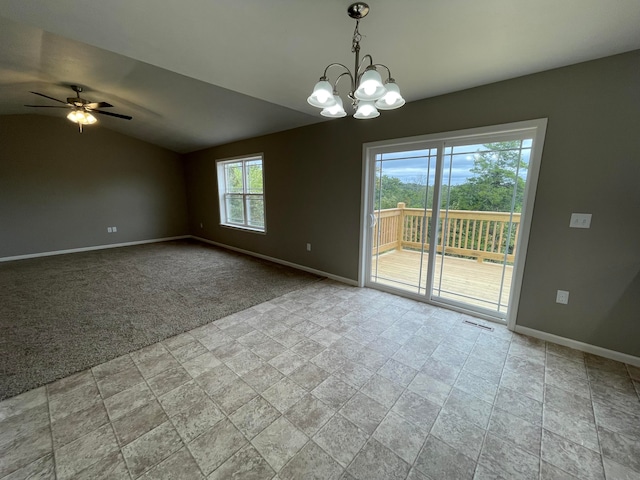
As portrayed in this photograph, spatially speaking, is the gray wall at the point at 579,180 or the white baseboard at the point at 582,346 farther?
the white baseboard at the point at 582,346

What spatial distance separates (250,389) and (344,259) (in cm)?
230

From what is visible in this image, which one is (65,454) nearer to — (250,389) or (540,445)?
(250,389)

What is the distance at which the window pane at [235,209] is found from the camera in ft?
18.7

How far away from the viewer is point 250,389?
70.1 inches

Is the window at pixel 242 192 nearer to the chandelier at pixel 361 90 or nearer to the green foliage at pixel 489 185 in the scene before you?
the green foliage at pixel 489 185

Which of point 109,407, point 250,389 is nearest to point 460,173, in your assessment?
point 250,389

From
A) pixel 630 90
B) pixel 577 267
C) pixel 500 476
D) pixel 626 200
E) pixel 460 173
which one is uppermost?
pixel 630 90

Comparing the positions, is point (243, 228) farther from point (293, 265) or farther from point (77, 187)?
point (77, 187)

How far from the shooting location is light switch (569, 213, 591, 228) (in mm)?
2092

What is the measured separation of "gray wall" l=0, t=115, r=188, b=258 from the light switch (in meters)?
7.65

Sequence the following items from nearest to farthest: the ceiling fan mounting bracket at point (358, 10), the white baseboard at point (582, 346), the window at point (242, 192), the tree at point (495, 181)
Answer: the ceiling fan mounting bracket at point (358, 10) → the white baseboard at point (582, 346) → the tree at point (495, 181) → the window at point (242, 192)

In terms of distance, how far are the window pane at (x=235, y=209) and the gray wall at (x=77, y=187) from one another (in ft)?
6.23

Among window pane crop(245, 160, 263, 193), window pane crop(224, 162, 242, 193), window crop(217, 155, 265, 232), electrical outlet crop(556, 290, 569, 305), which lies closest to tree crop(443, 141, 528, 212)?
electrical outlet crop(556, 290, 569, 305)

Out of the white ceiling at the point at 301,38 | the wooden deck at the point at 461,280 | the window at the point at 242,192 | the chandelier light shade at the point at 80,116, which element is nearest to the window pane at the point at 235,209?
the window at the point at 242,192
